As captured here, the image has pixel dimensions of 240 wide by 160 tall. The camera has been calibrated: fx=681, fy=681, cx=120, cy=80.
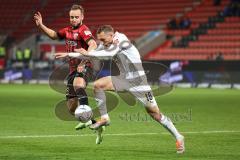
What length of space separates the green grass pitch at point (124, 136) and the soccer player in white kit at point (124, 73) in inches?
22.8

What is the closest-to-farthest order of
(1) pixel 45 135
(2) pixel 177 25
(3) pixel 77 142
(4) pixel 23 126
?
(3) pixel 77 142
(1) pixel 45 135
(4) pixel 23 126
(2) pixel 177 25

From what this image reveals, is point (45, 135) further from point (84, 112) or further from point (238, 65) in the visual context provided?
point (238, 65)

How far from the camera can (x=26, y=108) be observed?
19859 millimetres

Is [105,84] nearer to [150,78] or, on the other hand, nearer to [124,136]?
[124,136]

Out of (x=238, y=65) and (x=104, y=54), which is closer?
(x=104, y=54)

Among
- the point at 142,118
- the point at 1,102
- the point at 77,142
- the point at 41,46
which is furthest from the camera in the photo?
the point at 41,46

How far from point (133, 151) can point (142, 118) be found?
251 inches

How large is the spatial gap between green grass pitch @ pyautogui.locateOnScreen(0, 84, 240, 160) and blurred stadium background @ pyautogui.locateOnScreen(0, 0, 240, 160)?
0.05ft

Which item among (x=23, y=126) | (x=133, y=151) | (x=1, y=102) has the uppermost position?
(x=133, y=151)

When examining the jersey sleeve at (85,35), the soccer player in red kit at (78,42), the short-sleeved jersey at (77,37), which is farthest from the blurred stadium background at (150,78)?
the jersey sleeve at (85,35)

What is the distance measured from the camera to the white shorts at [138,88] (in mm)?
10289

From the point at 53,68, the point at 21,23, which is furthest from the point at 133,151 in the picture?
the point at 21,23

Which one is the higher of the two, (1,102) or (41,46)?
(1,102)

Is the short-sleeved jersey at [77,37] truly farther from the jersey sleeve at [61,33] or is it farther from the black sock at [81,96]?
the black sock at [81,96]
